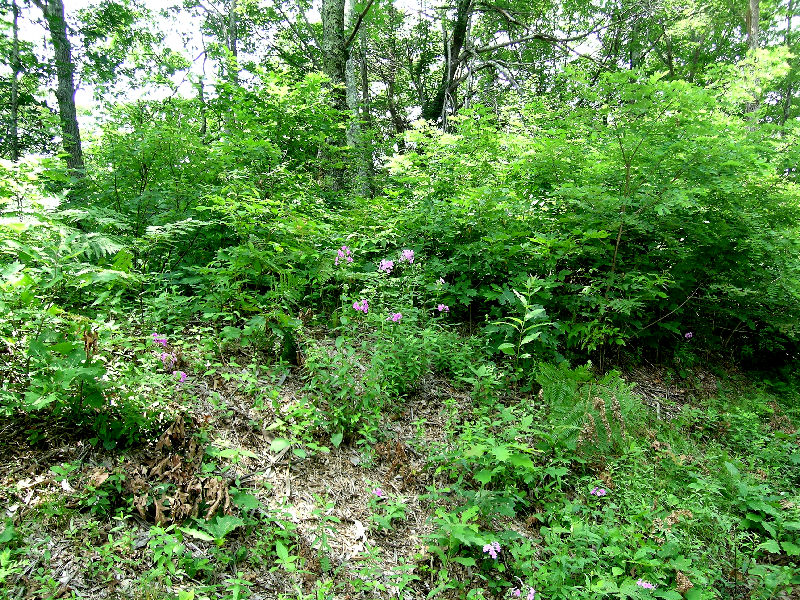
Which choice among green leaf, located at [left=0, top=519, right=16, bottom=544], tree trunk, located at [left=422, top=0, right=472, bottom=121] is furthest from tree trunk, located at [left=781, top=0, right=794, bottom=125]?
green leaf, located at [left=0, top=519, right=16, bottom=544]

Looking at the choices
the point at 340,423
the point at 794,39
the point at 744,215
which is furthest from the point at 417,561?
the point at 794,39

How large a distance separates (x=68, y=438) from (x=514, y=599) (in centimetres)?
273

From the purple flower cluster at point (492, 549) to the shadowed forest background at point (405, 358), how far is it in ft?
0.08

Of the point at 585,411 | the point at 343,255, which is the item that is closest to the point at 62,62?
the point at 343,255

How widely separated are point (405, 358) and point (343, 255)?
51.3 inches

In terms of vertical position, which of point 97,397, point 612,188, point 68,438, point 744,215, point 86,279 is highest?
point 612,188

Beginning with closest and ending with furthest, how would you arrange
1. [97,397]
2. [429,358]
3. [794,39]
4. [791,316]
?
[97,397] < [429,358] < [791,316] < [794,39]

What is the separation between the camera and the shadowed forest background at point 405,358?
89.0 inches

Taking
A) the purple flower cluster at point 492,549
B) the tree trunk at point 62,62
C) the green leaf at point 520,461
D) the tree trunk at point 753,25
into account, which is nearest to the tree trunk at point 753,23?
the tree trunk at point 753,25

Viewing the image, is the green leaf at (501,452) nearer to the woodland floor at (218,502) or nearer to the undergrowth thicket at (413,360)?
the undergrowth thicket at (413,360)

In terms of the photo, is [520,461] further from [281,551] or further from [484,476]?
[281,551]

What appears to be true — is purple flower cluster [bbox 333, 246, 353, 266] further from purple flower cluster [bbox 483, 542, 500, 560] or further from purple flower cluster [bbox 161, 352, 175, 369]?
purple flower cluster [bbox 483, 542, 500, 560]

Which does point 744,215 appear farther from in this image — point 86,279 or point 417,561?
point 86,279

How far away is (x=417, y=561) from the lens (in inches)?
100
